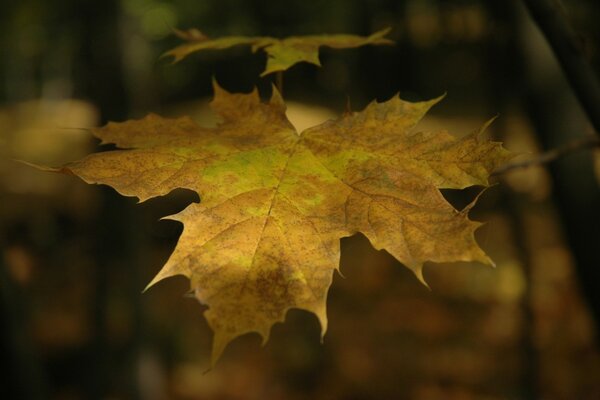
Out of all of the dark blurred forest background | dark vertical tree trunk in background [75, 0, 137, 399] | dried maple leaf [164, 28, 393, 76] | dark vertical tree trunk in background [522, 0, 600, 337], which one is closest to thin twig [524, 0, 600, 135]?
the dark blurred forest background

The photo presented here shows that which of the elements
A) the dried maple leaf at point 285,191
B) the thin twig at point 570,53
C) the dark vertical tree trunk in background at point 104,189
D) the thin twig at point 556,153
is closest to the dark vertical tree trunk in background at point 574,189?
the thin twig at point 556,153

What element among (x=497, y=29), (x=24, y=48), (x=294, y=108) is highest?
(x=497, y=29)

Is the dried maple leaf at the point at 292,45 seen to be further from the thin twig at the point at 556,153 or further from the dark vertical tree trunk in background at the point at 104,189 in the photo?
the dark vertical tree trunk in background at the point at 104,189

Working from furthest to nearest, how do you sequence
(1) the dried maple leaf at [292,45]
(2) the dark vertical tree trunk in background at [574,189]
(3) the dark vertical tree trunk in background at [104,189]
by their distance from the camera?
(3) the dark vertical tree trunk in background at [104,189], (2) the dark vertical tree trunk in background at [574,189], (1) the dried maple leaf at [292,45]

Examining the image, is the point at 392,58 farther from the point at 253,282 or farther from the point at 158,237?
the point at 253,282

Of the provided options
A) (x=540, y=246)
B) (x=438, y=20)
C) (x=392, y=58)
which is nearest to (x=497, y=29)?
(x=540, y=246)

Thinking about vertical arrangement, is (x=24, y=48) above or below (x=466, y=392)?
below
